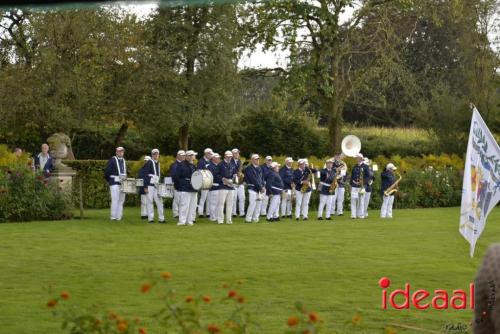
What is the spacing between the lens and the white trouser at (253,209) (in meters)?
23.9

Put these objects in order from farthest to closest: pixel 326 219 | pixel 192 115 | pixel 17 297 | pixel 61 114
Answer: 1. pixel 192 115
2. pixel 61 114
3. pixel 326 219
4. pixel 17 297

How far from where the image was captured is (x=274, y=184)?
25016mm

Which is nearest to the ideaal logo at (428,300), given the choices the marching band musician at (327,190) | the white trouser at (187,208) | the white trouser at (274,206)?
the white trouser at (187,208)

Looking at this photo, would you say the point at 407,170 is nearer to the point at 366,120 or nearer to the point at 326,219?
the point at 326,219

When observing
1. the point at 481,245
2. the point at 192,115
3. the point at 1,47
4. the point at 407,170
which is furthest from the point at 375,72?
the point at 481,245

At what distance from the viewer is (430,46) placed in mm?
56281

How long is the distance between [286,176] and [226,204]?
3.34 metres

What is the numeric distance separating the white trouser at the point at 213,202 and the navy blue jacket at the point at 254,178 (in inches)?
47.3

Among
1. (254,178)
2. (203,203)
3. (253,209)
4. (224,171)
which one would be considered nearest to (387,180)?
(254,178)

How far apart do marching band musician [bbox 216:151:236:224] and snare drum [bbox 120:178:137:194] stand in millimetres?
2006

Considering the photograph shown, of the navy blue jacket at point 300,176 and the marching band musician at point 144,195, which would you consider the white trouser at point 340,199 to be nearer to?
the navy blue jacket at point 300,176

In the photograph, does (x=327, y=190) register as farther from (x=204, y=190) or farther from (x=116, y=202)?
(x=116, y=202)

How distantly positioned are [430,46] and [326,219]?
108ft

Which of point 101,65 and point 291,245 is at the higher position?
point 101,65
